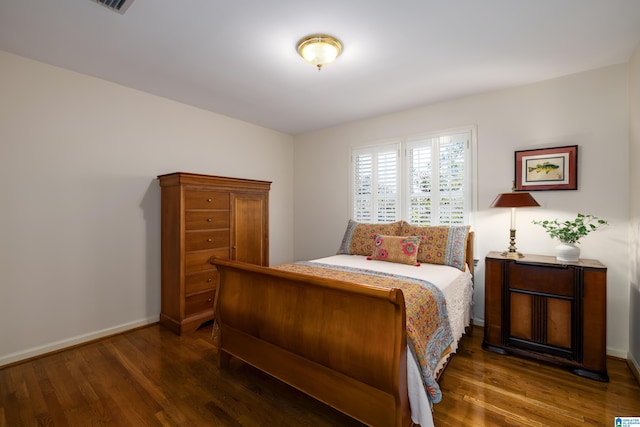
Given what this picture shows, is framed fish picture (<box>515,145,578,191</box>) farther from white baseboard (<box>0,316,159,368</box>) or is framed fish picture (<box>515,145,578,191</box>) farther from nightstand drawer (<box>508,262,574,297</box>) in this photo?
white baseboard (<box>0,316,159,368</box>)

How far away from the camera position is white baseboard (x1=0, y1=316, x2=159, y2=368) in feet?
7.88

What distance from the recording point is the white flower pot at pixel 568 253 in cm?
242

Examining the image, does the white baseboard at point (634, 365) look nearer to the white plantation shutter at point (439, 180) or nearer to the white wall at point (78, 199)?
the white plantation shutter at point (439, 180)

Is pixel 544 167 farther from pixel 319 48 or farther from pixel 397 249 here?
pixel 319 48

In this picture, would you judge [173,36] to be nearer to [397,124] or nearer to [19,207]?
[19,207]

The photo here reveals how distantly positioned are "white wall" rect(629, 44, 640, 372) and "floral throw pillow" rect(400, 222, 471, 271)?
4.01ft

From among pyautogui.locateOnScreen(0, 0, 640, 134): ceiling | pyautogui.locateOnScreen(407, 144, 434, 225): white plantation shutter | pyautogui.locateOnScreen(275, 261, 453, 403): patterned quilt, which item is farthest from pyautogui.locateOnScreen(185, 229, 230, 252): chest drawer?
pyautogui.locateOnScreen(407, 144, 434, 225): white plantation shutter

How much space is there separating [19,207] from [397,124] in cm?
394

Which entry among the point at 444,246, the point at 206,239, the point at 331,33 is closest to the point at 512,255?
the point at 444,246

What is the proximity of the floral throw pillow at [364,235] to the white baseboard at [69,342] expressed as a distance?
2.37 metres

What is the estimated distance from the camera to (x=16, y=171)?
95.7 inches

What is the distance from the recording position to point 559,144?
9.08 ft

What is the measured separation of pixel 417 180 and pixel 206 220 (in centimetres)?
253

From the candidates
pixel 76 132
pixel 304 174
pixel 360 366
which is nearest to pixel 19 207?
pixel 76 132
